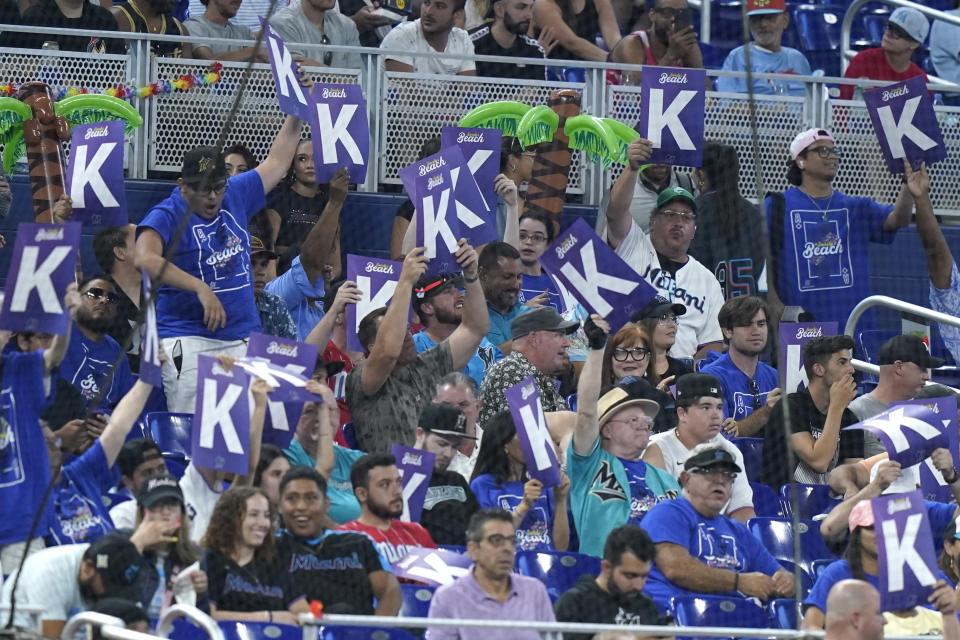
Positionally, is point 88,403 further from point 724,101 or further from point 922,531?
point 724,101

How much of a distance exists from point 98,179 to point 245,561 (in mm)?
Result: 2746

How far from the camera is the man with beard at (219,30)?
11.8m

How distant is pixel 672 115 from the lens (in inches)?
425

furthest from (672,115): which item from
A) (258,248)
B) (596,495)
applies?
(596,495)

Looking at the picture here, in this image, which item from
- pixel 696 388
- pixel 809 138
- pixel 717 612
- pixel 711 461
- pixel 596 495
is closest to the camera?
pixel 717 612

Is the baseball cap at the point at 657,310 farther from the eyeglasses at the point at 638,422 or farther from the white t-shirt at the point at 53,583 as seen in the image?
the white t-shirt at the point at 53,583

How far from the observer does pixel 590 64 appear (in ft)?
40.1

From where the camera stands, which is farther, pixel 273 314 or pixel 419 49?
pixel 419 49

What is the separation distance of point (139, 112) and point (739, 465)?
177 inches

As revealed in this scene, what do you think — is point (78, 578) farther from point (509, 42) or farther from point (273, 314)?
point (509, 42)

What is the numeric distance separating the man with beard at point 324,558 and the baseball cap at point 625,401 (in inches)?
60.4

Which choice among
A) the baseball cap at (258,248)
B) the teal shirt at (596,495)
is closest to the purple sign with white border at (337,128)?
the baseball cap at (258,248)

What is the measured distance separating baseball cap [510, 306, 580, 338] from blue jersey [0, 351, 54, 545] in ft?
8.64

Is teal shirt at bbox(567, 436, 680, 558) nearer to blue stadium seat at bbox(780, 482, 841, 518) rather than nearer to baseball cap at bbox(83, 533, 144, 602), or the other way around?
blue stadium seat at bbox(780, 482, 841, 518)
